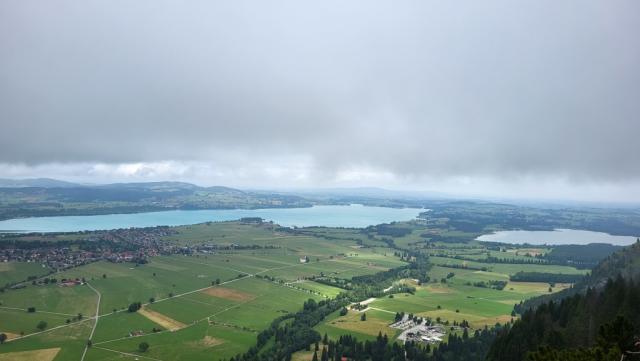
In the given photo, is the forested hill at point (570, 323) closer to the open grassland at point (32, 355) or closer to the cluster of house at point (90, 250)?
the open grassland at point (32, 355)

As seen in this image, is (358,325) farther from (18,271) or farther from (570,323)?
(18,271)

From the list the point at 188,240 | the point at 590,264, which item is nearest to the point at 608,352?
the point at 590,264

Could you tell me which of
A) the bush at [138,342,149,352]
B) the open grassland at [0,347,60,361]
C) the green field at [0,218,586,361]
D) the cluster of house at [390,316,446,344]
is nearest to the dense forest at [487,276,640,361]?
the cluster of house at [390,316,446,344]

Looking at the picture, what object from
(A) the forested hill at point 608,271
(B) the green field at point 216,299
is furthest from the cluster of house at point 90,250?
(A) the forested hill at point 608,271

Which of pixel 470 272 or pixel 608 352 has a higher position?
pixel 608 352

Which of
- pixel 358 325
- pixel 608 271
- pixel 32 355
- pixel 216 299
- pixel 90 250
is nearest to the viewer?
pixel 32 355

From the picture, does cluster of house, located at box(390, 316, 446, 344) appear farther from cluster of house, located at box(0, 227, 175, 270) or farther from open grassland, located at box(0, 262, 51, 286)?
cluster of house, located at box(0, 227, 175, 270)

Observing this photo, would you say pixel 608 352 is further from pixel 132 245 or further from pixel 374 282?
pixel 132 245

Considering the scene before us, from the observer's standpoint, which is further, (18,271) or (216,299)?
(18,271)

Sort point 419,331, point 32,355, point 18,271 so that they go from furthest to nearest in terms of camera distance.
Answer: point 18,271 → point 419,331 → point 32,355

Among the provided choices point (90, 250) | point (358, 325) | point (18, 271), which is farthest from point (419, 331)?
point (90, 250)

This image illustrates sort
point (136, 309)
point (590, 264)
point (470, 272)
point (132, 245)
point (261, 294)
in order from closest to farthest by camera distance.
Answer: point (136, 309)
point (261, 294)
point (470, 272)
point (590, 264)
point (132, 245)
